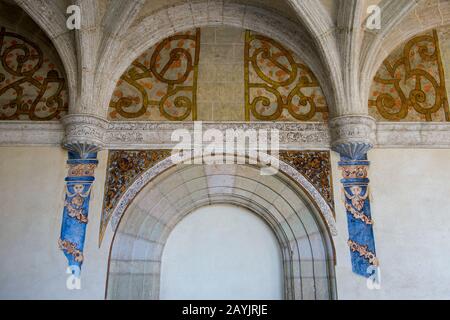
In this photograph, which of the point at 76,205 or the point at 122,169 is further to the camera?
the point at 122,169

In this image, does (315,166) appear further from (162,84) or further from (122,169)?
(122,169)

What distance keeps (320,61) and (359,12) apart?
69cm

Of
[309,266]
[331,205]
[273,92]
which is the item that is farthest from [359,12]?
[309,266]

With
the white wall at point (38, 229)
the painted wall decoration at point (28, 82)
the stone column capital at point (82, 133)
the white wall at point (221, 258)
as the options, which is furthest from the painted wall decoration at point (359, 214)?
the painted wall decoration at point (28, 82)

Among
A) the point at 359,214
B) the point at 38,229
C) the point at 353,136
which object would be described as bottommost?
the point at 38,229

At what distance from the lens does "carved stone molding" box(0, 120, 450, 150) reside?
460 cm

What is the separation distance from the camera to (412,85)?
486 centimetres

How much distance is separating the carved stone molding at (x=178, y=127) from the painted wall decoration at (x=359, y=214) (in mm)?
311

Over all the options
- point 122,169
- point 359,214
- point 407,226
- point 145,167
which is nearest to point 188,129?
point 145,167

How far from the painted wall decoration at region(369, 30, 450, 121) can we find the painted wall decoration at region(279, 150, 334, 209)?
84 centimetres

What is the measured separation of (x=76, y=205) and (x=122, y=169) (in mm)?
607

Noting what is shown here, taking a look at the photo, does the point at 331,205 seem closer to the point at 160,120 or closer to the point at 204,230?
the point at 204,230

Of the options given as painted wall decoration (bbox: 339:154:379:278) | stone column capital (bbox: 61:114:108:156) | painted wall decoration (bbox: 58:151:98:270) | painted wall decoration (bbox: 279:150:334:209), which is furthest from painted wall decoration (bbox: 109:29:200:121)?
painted wall decoration (bbox: 339:154:379:278)

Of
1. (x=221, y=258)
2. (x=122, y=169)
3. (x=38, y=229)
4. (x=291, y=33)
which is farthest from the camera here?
(x=291, y=33)
